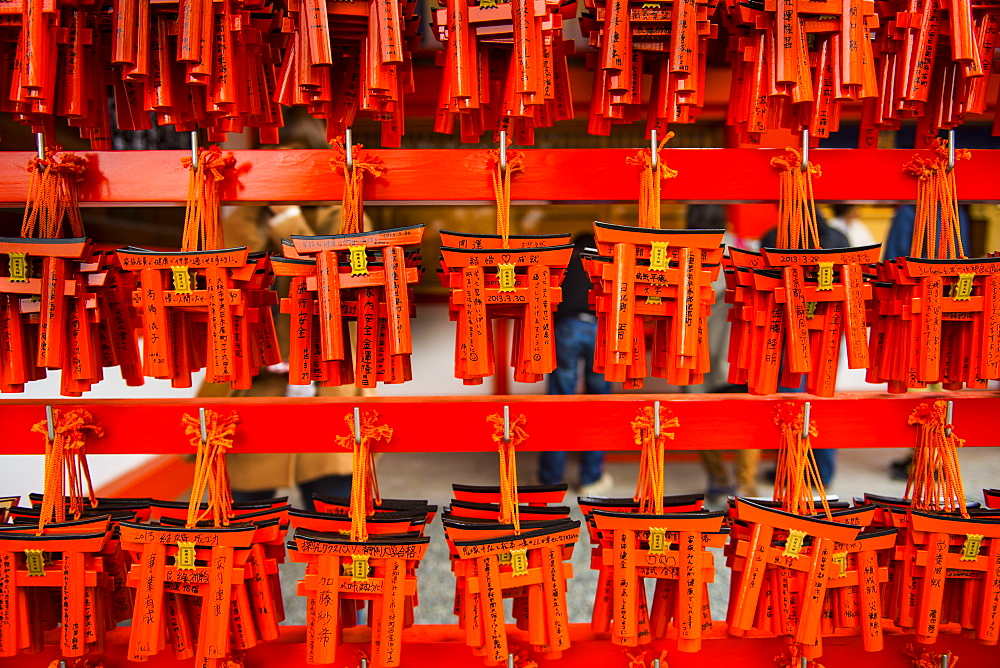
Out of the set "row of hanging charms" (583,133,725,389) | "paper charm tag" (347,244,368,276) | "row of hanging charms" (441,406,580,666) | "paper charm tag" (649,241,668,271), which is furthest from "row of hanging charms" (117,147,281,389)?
"paper charm tag" (649,241,668,271)

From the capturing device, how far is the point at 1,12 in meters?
1.28

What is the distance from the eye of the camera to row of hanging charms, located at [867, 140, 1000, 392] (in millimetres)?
1365

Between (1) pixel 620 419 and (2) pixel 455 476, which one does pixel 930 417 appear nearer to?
(1) pixel 620 419

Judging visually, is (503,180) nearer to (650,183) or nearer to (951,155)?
(650,183)

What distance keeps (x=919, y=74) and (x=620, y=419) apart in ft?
3.17

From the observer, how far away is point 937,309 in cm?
137

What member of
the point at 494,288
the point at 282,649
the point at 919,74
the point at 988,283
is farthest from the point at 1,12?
the point at 988,283

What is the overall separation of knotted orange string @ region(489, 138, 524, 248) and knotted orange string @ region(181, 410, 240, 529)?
77cm

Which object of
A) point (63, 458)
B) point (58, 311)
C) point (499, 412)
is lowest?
point (63, 458)

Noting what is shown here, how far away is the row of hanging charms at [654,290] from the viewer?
131cm

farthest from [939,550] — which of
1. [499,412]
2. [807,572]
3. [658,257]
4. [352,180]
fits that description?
[352,180]

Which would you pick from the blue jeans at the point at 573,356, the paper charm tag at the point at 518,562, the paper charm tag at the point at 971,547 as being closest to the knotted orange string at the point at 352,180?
the paper charm tag at the point at 518,562

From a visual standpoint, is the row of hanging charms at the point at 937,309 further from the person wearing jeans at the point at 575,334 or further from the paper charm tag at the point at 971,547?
the person wearing jeans at the point at 575,334

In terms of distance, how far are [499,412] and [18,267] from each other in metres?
1.08
